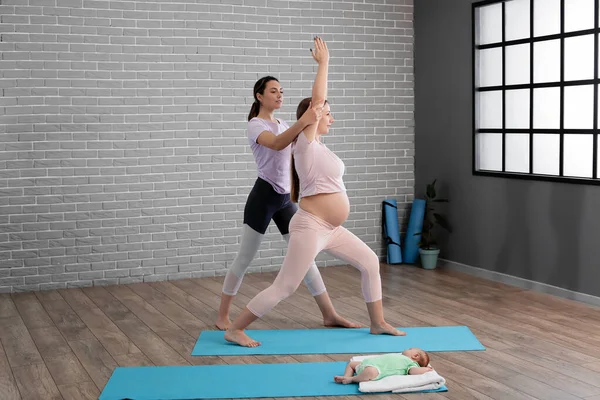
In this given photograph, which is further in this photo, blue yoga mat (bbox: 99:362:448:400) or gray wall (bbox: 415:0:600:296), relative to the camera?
gray wall (bbox: 415:0:600:296)

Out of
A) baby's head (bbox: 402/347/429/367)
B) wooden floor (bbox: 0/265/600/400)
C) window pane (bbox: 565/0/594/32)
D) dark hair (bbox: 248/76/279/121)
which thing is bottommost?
wooden floor (bbox: 0/265/600/400)

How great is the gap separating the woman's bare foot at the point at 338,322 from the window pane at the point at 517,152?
6.57ft

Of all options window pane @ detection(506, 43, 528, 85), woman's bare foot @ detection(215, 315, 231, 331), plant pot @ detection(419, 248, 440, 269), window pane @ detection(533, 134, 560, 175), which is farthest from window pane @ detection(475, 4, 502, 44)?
woman's bare foot @ detection(215, 315, 231, 331)

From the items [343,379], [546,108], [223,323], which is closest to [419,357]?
[343,379]

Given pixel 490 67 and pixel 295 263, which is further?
pixel 490 67

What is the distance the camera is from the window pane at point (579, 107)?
5219 mm

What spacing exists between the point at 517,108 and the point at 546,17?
700 mm

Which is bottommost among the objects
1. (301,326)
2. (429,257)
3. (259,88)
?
(301,326)

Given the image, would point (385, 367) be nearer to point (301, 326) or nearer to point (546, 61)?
point (301, 326)

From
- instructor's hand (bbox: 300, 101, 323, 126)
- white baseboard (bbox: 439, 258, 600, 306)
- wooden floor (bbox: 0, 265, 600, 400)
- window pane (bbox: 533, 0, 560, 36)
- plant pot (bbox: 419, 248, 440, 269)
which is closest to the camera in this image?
wooden floor (bbox: 0, 265, 600, 400)

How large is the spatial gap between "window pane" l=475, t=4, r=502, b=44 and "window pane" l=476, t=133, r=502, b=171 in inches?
28.8

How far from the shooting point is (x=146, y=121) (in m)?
6.25

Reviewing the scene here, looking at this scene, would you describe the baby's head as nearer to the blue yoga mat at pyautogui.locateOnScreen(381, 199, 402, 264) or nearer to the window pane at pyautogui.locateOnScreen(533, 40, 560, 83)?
the window pane at pyautogui.locateOnScreen(533, 40, 560, 83)

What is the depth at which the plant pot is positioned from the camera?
6656mm
